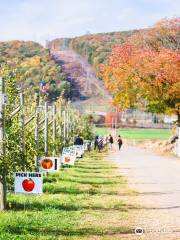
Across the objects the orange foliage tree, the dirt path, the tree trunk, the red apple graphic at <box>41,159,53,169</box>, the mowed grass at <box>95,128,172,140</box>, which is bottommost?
the mowed grass at <box>95,128,172,140</box>

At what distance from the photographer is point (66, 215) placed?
1641cm

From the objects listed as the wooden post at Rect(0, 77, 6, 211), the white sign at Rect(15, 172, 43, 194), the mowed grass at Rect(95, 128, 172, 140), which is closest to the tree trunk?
the wooden post at Rect(0, 77, 6, 211)

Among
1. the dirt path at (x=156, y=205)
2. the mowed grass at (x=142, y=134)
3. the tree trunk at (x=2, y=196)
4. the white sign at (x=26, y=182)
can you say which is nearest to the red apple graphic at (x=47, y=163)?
the dirt path at (x=156, y=205)

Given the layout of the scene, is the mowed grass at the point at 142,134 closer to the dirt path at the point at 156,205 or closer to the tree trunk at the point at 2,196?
the dirt path at the point at 156,205

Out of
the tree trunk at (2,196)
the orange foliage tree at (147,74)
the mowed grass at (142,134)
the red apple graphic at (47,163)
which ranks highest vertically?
the orange foliage tree at (147,74)

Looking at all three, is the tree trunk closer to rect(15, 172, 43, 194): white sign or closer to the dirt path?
rect(15, 172, 43, 194): white sign

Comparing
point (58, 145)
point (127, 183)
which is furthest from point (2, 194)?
point (58, 145)

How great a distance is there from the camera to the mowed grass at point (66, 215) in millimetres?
13945

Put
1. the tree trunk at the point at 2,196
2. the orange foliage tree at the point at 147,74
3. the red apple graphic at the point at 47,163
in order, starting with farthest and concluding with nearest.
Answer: the orange foliage tree at the point at 147,74
the red apple graphic at the point at 47,163
the tree trunk at the point at 2,196

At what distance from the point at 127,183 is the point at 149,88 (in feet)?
95.5

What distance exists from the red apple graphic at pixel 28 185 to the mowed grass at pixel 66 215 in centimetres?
57

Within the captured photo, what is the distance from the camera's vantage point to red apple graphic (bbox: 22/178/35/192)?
1606 cm

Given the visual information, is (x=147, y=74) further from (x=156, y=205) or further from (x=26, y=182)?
(x=26, y=182)

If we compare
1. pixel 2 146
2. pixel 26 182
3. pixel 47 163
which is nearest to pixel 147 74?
pixel 47 163
